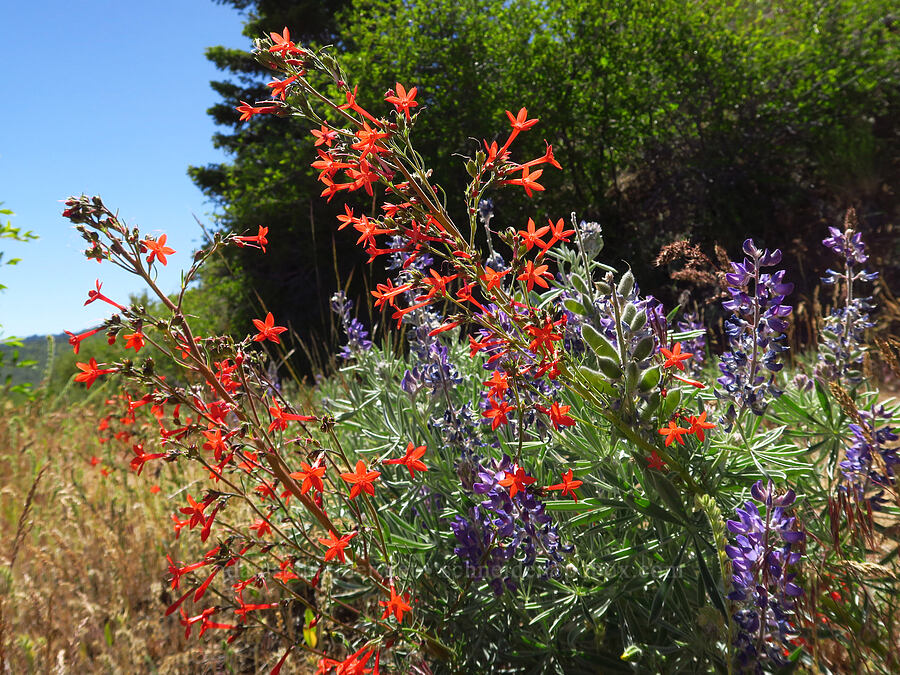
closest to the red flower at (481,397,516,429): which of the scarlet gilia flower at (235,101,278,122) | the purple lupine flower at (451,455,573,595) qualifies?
the purple lupine flower at (451,455,573,595)

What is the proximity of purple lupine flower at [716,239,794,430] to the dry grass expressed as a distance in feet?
5.31

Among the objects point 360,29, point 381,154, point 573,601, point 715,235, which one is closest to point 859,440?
point 573,601

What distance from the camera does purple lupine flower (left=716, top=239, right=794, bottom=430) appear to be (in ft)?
4.79

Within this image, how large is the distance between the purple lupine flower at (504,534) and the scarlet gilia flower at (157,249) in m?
0.94

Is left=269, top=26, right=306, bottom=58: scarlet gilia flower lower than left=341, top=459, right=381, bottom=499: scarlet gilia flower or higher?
higher

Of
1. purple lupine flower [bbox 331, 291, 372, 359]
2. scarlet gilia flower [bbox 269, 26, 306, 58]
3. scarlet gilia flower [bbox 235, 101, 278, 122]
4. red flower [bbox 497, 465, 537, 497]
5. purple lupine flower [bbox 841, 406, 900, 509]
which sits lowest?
purple lupine flower [bbox 841, 406, 900, 509]

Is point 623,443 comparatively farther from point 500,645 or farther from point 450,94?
point 450,94

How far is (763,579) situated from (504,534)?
0.60 meters

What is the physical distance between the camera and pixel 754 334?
4.84 ft

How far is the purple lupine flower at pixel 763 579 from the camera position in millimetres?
1052

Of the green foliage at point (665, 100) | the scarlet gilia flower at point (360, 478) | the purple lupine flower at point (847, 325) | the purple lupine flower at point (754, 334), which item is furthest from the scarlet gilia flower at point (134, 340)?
the green foliage at point (665, 100)

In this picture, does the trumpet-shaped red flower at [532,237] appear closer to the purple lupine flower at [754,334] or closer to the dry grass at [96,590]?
the purple lupine flower at [754,334]

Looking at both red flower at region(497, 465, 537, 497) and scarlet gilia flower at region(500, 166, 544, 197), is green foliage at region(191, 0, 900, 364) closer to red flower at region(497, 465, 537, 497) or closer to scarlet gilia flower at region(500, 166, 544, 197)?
scarlet gilia flower at region(500, 166, 544, 197)

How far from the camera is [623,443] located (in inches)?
61.9
